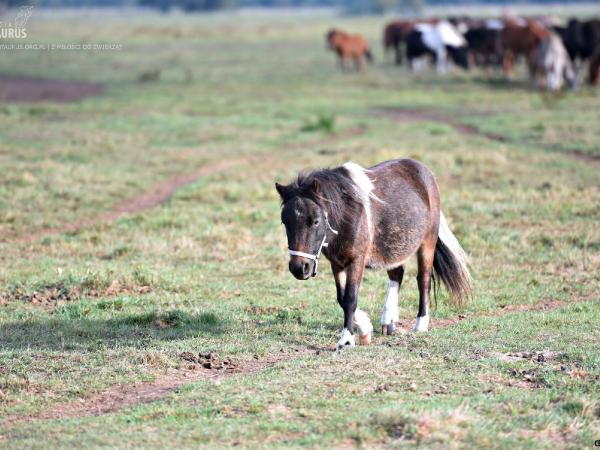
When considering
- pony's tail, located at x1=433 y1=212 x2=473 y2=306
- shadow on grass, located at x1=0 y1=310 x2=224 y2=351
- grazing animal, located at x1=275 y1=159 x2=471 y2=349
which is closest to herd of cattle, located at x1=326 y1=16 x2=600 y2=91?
pony's tail, located at x1=433 y1=212 x2=473 y2=306

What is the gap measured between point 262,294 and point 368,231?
2349 millimetres

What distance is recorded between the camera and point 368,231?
7672 mm

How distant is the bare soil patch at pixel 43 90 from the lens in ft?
92.6

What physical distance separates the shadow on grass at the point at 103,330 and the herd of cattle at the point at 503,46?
77.0 feet

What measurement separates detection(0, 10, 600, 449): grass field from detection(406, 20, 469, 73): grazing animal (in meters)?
13.7

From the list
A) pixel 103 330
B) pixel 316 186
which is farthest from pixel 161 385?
pixel 316 186

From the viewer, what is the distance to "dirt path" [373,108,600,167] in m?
17.8

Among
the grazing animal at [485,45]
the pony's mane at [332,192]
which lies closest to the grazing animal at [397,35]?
the grazing animal at [485,45]

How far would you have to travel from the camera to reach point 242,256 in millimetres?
11367

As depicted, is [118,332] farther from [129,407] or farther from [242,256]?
[242,256]

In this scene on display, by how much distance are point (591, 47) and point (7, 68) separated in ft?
79.0

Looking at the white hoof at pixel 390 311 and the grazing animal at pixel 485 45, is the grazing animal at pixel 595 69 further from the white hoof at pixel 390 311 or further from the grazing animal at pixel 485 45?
the white hoof at pixel 390 311

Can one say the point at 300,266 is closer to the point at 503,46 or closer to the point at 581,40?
the point at 581,40

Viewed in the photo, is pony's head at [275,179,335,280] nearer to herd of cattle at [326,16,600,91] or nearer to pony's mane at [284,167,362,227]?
pony's mane at [284,167,362,227]
